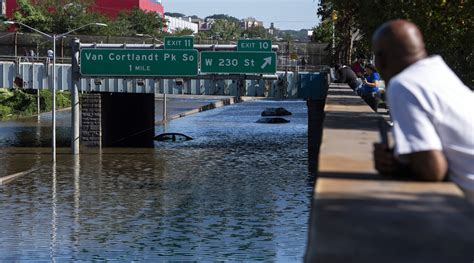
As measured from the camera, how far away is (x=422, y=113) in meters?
4.50

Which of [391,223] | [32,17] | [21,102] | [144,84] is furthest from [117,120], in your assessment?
[391,223]

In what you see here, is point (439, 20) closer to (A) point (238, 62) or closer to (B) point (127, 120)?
(A) point (238, 62)

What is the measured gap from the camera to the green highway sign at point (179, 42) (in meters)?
58.4

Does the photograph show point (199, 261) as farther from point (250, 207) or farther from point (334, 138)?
point (334, 138)

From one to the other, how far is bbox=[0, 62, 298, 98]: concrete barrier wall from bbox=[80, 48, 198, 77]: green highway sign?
102 inches

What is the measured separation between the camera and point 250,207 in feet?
123

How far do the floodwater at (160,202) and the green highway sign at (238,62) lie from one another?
5036 millimetres

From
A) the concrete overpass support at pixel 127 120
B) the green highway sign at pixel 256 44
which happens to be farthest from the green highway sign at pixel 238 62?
the concrete overpass support at pixel 127 120

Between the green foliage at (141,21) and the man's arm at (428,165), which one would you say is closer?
the man's arm at (428,165)

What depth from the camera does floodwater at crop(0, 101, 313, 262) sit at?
2867cm

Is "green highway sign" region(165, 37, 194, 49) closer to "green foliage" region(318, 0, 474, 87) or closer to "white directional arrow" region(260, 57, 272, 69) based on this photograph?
"white directional arrow" region(260, 57, 272, 69)

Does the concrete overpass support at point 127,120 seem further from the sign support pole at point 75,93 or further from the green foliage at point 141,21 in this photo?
the green foliage at point 141,21

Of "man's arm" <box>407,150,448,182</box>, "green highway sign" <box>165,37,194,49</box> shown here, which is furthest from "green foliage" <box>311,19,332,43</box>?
"man's arm" <box>407,150,448,182</box>

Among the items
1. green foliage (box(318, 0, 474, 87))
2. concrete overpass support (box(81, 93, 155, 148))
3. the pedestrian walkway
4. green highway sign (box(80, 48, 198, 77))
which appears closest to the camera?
the pedestrian walkway
